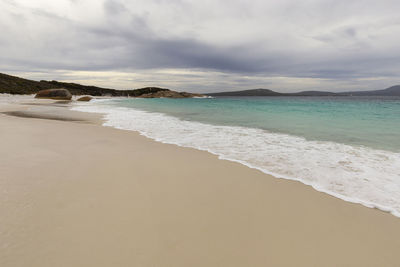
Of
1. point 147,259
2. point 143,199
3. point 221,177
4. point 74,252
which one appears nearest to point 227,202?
point 221,177

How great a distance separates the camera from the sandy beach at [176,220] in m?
1.70

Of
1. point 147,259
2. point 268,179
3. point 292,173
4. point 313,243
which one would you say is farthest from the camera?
point 292,173

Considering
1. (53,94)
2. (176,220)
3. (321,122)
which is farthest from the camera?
(53,94)

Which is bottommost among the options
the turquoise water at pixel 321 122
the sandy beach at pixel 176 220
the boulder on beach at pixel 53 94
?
the sandy beach at pixel 176 220

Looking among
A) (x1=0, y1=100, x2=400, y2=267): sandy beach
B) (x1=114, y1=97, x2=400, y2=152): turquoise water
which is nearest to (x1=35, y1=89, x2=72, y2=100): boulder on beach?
(x1=114, y1=97, x2=400, y2=152): turquoise water

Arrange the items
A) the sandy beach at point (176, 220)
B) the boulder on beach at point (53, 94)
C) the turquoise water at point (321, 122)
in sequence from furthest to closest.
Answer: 1. the boulder on beach at point (53, 94)
2. the turquoise water at point (321, 122)
3. the sandy beach at point (176, 220)

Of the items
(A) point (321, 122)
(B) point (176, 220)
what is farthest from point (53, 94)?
(B) point (176, 220)

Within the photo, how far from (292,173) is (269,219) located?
1.86 metres

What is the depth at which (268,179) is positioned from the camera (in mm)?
3494

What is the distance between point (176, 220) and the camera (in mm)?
2207

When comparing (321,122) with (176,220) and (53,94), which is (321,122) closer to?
(176,220)

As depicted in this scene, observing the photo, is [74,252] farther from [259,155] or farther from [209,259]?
[259,155]

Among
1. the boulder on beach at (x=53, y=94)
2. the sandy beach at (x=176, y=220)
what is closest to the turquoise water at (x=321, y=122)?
the sandy beach at (x=176, y=220)

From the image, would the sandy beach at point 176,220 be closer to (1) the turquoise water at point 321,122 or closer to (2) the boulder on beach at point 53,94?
(1) the turquoise water at point 321,122
